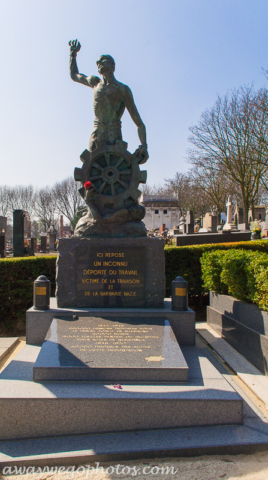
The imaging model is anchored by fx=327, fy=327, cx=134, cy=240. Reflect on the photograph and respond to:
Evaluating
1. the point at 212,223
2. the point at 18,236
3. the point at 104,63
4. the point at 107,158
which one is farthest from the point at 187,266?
the point at 212,223

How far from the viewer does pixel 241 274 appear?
5371mm

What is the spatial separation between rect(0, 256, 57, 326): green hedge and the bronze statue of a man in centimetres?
283

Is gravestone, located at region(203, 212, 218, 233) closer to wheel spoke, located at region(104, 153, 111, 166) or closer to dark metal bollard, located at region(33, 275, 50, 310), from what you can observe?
wheel spoke, located at region(104, 153, 111, 166)

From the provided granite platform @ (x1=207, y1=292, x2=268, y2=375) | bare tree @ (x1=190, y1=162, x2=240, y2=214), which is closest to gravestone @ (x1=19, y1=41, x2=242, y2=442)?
granite platform @ (x1=207, y1=292, x2=268, y2=375)

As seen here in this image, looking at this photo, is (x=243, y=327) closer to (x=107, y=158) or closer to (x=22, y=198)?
(x=107, y=158)

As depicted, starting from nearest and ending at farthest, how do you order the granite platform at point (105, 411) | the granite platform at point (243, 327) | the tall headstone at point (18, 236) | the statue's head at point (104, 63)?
the granite platform at point (105, 411) → the granite platform at point (243, 327) → the statue's head at point (104, 63) → the tall headstone at point (18, 236)

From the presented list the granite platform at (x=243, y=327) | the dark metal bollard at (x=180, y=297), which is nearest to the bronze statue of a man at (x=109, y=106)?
the dark metal bollard at (x=180, y=297)

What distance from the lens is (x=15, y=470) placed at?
2678 mm

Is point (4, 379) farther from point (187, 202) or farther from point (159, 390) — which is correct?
point (187, 202)

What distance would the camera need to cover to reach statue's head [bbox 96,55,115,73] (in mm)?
6016

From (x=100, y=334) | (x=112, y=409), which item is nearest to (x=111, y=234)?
(x=100, y=334)

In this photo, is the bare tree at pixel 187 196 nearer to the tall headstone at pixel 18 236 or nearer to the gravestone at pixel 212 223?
the gravestone at pixel 212 223

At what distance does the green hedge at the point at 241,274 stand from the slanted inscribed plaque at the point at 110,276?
4.91 feet

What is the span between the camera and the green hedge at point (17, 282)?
22.9 ft
